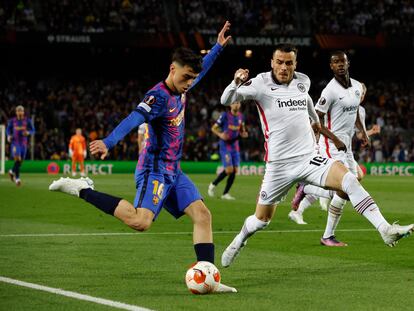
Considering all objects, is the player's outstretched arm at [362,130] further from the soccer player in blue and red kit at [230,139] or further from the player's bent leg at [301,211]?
the soccer player in blue and red kit at [230,139]

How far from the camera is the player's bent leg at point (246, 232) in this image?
9594 mm

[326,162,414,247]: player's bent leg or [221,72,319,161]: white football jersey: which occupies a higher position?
[221,72,319,161]: white football jersey

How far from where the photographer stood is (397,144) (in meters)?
42.2

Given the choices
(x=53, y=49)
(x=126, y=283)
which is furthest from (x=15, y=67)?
(x=126, y=283)

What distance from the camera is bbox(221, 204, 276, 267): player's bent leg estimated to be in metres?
9.59

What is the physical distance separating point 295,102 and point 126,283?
279 centimetres

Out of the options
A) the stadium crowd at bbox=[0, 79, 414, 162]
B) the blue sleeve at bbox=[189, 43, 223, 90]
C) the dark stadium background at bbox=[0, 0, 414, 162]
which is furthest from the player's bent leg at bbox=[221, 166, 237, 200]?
the dark stadium background at bbox=[0, 0, 414, 162]

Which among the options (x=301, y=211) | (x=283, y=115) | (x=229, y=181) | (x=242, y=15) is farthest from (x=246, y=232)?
(x=242, y=15)

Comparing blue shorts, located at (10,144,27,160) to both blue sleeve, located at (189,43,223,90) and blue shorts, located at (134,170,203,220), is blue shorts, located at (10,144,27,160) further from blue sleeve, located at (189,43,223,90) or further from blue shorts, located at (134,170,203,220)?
blue shorts, located at (134,170,203,220)

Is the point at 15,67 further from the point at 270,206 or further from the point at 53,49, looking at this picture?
the point at 270,206

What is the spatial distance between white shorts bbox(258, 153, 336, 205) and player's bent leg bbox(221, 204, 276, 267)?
10 cm

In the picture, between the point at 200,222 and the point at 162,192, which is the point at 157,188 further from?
the point at 200,222

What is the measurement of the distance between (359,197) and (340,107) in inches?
165

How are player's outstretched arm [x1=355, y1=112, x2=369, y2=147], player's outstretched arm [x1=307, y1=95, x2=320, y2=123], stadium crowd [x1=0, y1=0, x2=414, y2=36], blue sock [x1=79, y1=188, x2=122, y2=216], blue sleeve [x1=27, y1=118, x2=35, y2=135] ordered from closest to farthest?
1. blue sock [x1=79, y1=188, x2=122, y2=216]
2. player's outstretched arm [x1=307, y1=95, x2=320, y2=123]
3. player's outstretched arm [x1=355, y1=112, x2=369, y2=147]
4. blue sleeve [x1=27, y1=118, x2=35, y2=135]
5. stadium crowd [x1=0, y1=0, x2=414, y2=36]
